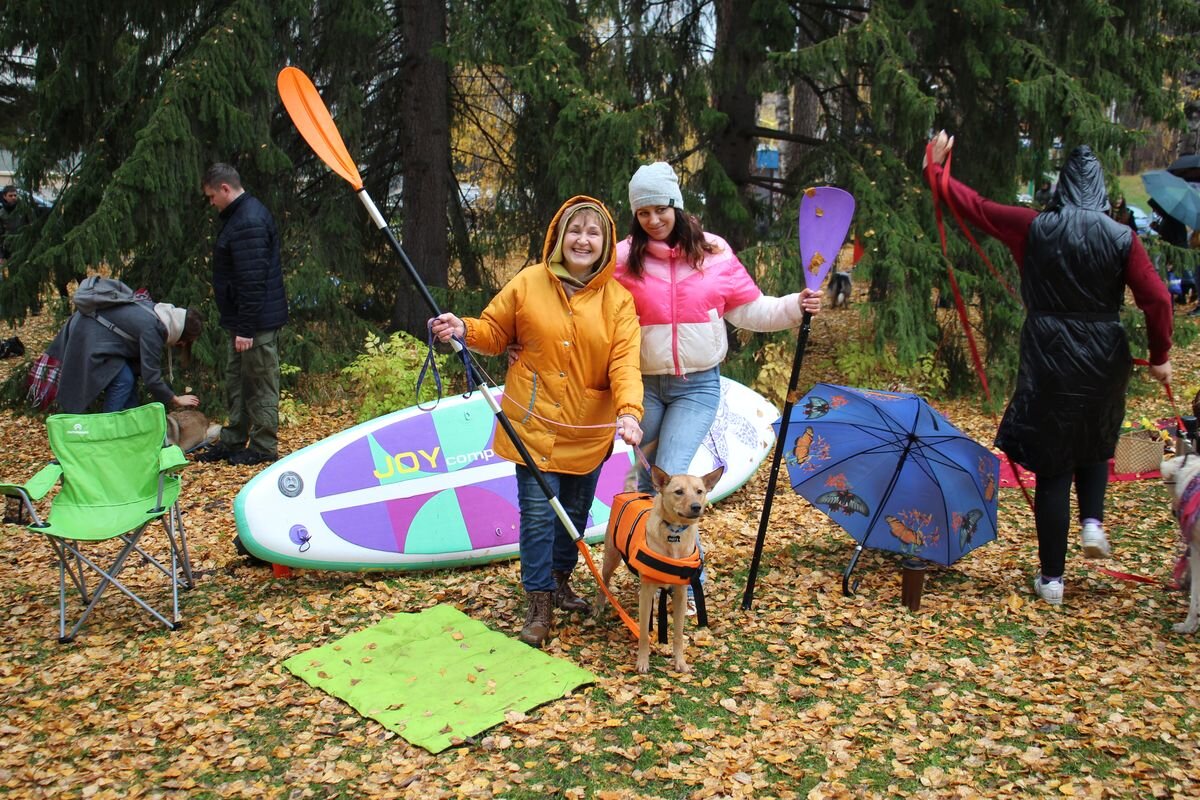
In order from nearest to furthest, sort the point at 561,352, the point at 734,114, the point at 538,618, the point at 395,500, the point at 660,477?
the point at 660,477
the point at 561,352
the point at 538,618
the point at 395,500
the point at 734,114

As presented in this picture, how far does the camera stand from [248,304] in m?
6.50

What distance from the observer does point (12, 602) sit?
4.85 meters

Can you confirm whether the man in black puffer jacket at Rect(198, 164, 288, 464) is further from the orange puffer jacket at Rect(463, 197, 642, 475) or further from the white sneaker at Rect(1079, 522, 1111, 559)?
the white sneaker at Rect(1079, 522, 1111, 559)

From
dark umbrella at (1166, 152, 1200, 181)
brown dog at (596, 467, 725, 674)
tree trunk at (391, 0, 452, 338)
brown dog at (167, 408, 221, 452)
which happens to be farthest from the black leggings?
dark umbrella at (1166, 152, 1200, 181)

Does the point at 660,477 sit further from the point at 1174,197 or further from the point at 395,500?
the point at 1174,197

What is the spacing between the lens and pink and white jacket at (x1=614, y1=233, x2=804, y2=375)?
408cm

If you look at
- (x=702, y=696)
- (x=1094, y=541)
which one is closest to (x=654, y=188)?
(x=702, y=696)

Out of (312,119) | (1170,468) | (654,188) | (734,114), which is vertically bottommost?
(1170,468)

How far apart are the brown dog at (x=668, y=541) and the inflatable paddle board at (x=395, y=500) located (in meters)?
1.42

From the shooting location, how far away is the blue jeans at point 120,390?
6.13m

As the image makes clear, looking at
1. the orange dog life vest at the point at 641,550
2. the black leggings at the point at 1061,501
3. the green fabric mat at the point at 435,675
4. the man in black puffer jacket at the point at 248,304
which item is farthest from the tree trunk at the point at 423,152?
the black leggings at the point at 1061,501

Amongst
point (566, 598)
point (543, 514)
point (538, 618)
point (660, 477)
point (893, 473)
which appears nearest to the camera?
point (660, 477)

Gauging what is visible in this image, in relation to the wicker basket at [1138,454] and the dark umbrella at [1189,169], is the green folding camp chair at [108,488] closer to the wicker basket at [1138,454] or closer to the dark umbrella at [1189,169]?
the wicker basket at [1138,454]

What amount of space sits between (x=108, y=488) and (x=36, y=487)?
0.41m
